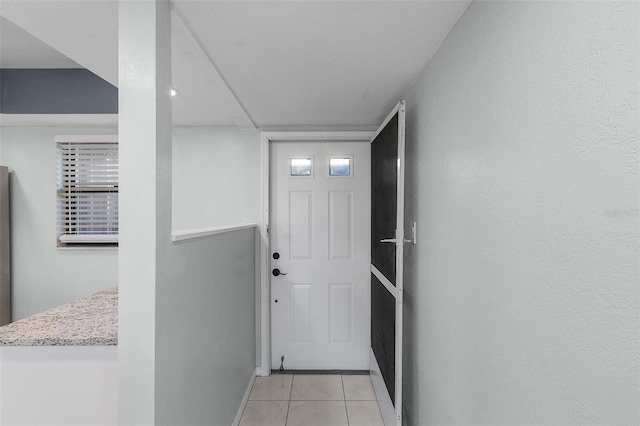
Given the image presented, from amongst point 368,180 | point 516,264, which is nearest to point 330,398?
point 368,180

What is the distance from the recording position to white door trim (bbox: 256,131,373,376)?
125 inches

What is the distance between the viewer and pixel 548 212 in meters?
0.89

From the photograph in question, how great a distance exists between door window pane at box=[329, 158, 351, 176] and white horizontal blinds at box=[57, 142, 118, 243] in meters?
2.07

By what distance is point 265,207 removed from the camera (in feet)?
10.5

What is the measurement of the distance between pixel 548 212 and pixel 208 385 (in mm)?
1755

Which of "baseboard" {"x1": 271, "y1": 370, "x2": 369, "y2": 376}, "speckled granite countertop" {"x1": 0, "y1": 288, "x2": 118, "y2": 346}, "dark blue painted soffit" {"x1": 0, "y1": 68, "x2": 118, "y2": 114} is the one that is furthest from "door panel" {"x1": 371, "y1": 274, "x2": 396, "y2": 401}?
"dark blue painted soffit" {"x1": 0, "y1": 68, "x2": 118, "y2": 114}

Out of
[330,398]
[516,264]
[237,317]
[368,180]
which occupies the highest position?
[368,180]

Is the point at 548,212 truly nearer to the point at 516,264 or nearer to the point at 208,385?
the point at 516,264

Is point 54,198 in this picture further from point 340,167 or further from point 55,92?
point 340,167

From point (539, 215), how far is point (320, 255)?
97.3 inches

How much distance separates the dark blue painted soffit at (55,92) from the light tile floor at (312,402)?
262 cm

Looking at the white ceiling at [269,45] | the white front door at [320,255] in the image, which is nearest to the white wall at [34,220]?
the white ceiling at [269,45]

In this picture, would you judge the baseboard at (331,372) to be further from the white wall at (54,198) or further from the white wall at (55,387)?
the white wall at (55,387)

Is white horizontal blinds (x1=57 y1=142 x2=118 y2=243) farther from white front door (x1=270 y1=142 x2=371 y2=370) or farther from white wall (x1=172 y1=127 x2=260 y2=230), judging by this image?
white front door (x1=270 y1=142 x2=371 y2=370)
